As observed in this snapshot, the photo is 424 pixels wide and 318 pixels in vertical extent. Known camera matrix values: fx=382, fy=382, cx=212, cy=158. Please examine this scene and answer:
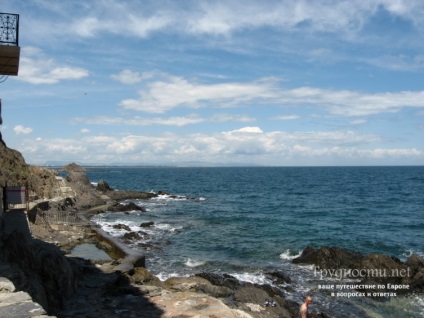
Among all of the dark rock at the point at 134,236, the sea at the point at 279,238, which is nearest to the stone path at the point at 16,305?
the sea at the point at 279,238

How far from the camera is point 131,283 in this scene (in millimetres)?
13828

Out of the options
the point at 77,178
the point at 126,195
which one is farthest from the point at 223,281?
the point at 126,195

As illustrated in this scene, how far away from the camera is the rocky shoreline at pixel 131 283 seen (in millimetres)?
9945

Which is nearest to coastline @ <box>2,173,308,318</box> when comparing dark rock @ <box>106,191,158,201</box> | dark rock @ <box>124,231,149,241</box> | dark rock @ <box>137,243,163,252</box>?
dark rock @ <box>137,243,163,252</box>

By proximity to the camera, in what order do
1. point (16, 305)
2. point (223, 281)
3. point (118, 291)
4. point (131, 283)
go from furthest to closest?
point (223, 281) → point (131, 283) → point (118, 291) → point (16, 305)

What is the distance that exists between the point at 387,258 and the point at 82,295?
15.6 meters

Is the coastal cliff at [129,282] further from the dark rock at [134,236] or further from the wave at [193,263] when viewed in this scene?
the wave at [193,263]

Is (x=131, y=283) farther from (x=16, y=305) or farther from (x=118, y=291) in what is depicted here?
(x=16, y=305)

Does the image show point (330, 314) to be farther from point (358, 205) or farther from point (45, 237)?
point (358, 205)

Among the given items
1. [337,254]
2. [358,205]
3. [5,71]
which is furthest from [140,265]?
[358,205]

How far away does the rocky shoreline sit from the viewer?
995 cm

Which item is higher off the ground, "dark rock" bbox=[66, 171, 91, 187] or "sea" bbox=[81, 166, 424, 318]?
"dark rock" bbox=[66, 171, 91, 187]

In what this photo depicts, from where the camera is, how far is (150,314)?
35.9 feet

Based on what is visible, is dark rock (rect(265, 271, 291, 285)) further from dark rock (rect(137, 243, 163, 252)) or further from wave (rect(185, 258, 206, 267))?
dark rock (rect(137, 243, 163, 252))
